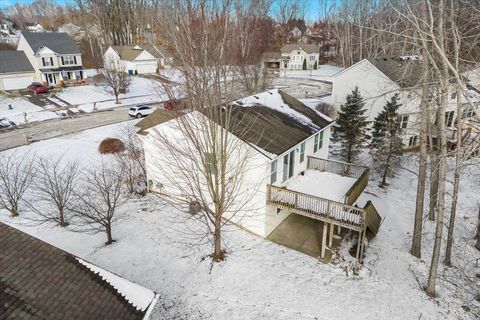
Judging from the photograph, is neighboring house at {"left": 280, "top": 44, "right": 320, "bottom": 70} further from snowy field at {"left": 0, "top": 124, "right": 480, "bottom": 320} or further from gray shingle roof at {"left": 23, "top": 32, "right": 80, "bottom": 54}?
snowy field at {"left": 0, "top": 124, "right": 480, "bottom": 320}

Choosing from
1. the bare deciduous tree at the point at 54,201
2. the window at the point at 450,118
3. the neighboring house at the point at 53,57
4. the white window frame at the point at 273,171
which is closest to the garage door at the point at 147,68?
the neighboring house at the point at 53,57

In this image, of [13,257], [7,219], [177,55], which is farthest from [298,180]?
[7,219]

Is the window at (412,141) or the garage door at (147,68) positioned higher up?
the garage door at (147,68)

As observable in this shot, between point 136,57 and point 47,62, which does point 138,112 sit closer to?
point 47,62

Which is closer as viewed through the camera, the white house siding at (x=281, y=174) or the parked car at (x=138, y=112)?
the white house siding at (x=281, y=174)

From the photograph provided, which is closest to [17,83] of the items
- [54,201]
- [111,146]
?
[111,146]

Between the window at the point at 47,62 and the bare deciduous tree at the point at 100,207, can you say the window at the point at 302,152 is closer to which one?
the bare deciduous tree at the point at 100,207

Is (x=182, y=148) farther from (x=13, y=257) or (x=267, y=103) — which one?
(x=13, y=257)
